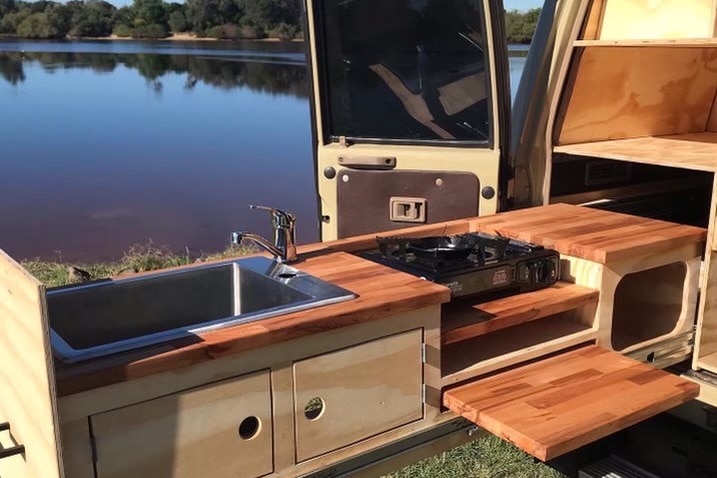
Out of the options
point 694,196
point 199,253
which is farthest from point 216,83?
point 694,196

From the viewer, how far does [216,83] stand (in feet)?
58.3

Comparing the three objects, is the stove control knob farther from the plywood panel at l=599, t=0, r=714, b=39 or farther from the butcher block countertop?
the plywood panel at l=599, t=0, r=714, b=39

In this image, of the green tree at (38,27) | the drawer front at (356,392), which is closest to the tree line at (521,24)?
the drawer front at (356,392)

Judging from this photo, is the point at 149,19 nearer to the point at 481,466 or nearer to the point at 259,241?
the point at 481,466

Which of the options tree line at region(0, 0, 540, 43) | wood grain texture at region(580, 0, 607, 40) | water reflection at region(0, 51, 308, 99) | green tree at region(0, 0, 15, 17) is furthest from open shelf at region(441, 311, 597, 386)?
green tree at region(0, 0, 15, 17)

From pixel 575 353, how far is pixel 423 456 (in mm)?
598

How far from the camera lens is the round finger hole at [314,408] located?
1.93 meters

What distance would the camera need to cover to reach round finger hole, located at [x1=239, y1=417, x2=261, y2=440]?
1.85 m

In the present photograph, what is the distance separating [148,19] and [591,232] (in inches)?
467

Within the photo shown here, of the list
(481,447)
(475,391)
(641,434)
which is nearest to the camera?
(475,391)

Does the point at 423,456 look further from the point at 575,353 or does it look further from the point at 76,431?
the point at 76,431

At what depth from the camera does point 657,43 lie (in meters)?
2.83

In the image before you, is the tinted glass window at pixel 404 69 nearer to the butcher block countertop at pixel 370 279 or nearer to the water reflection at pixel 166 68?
the butcher block countertop at pixel 370 279

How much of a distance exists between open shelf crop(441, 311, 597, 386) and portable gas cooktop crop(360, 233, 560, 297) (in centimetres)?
13
